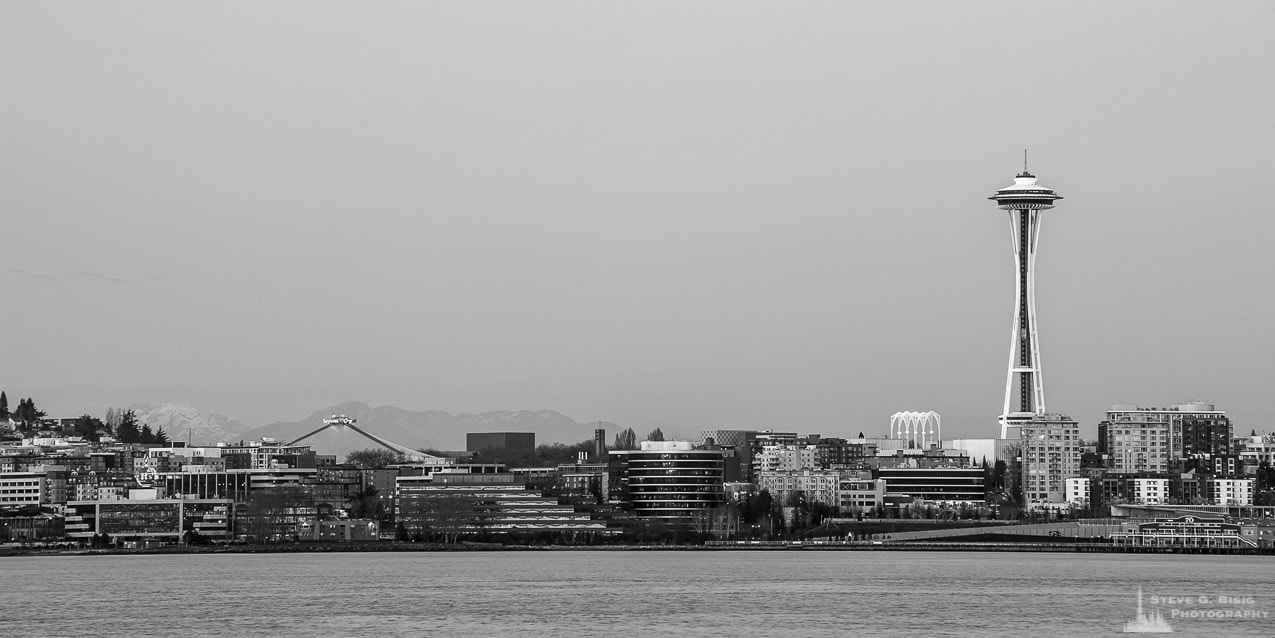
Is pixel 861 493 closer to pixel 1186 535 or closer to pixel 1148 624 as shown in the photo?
pixel 1186 535

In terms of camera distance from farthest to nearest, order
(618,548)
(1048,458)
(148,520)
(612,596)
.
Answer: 1. (1048,458)
2. (148,520)
3. (618,548)
4. (612,596)

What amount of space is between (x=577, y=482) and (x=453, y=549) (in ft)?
110

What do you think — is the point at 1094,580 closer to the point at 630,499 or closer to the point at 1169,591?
the point at 1169,591

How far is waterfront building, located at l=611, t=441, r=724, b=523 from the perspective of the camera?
16450 centimetres

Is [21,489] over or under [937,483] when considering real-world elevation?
under

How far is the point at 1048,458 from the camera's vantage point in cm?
19150

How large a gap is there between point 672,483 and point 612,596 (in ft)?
280

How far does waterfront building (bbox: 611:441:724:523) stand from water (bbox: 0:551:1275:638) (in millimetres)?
43015

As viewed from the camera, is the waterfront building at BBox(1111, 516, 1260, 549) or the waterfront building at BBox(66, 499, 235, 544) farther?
the waterfront building at BBox(66, 499, 235, 544)

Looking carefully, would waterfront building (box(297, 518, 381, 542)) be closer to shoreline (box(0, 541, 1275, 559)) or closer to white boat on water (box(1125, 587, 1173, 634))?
shoreline (box(0, 541, 1275, 559))

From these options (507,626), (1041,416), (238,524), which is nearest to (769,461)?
(1041,416)

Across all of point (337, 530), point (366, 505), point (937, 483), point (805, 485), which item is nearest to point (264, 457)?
point (366, 505)

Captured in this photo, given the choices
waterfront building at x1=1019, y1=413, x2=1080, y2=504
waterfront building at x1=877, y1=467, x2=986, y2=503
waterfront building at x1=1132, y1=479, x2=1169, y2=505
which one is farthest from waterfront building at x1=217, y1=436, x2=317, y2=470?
waterfront building at x1=1132, y1=479, x2=1169, y2=505

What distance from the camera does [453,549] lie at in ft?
463
